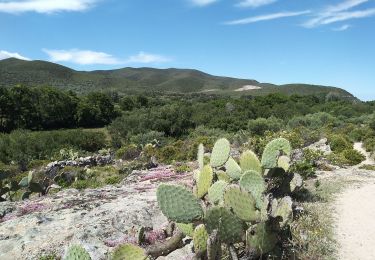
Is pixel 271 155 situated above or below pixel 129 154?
above

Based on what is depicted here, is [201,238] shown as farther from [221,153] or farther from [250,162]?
[250,162]

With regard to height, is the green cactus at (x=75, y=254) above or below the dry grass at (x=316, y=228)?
above

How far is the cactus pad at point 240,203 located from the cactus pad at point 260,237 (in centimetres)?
16

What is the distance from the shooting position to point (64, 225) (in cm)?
854

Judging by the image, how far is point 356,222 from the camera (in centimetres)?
880

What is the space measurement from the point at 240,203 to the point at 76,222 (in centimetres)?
410

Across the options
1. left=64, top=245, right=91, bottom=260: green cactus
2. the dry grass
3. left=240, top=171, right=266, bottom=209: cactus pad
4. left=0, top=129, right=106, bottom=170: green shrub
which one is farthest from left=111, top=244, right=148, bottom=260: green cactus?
left=0, top=129, right=106, bottom=170: green shrub

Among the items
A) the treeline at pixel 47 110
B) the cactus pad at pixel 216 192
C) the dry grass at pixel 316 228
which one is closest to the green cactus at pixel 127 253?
the cactus pad at pixel 216 192

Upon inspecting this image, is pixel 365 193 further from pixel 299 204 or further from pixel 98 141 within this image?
pixel 98 141

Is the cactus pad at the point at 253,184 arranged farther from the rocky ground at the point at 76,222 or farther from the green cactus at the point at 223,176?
the green cactus at the point at 223,176

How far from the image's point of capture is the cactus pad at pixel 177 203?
5.53m

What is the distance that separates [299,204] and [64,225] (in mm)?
4643

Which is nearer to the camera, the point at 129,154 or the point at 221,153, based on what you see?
the point at 221,153

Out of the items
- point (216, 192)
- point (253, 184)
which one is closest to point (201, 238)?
point (216, 192)
